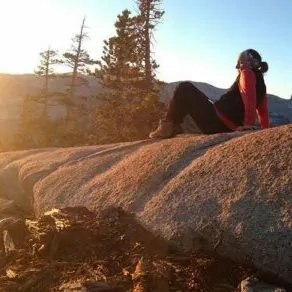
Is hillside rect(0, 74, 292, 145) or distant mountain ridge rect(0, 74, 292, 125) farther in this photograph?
distant mountain ridge rect(0, 74, 292, 125)

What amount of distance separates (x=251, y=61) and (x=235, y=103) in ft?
2.14

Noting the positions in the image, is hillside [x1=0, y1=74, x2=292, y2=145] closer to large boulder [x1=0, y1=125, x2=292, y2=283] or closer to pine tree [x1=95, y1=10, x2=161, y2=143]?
pine tree [x1=95, y1=10, x2=161, y2=143]

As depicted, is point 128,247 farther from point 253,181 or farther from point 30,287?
point 253,181

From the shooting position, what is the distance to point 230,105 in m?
6.55

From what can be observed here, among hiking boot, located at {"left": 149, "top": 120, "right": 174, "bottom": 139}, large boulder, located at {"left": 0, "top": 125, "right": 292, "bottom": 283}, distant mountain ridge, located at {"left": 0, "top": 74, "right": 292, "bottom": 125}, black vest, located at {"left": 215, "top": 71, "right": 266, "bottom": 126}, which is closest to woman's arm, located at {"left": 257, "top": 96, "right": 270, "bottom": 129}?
black vest, located at {"left": 215, "top": 71, "right": 266, "bottom": 126}

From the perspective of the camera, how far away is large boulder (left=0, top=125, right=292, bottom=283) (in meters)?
3.92

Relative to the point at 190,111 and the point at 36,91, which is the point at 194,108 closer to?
the point at 190,111

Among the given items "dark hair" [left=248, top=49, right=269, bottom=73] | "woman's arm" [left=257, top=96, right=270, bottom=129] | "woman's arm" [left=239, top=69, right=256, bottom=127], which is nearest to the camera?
"woman's arm" [left=239, top=69, right=256, bottom=127]

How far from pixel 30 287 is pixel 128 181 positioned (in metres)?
2.02

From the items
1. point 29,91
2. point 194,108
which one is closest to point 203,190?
point 194,108

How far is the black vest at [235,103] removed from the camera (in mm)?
6500

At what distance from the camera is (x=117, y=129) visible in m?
21.8

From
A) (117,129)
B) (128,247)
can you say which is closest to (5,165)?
(128,247)

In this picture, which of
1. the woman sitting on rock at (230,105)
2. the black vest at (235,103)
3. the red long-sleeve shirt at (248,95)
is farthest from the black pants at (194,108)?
the red long-sleeve shirt at (248,95)
